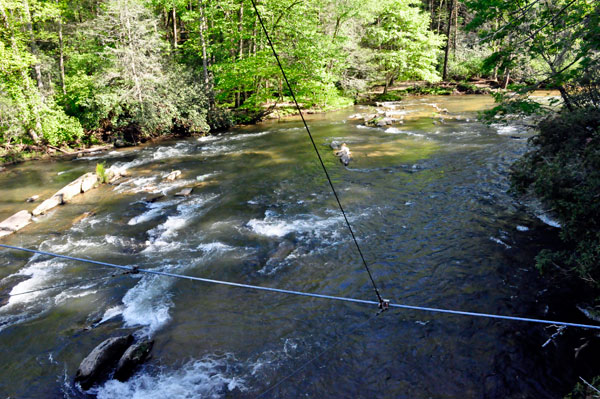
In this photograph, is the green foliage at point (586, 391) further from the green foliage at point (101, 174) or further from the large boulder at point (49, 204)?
the green foliage at point (101, 174)

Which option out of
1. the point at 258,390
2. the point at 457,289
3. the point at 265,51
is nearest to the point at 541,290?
the point at 457,289

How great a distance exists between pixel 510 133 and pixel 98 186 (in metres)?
17.7

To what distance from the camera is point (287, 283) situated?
6520 mm

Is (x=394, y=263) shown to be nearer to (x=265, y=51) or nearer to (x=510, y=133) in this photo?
(x=510, y=133)

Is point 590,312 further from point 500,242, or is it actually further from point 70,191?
point 70,191

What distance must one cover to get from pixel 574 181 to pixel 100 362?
24.7 feet

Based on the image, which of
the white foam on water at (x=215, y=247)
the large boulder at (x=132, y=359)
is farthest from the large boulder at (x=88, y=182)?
the large boulder at (x=132, y=359)

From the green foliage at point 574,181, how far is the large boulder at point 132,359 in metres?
6.14

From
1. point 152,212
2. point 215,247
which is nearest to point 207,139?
point 152,212

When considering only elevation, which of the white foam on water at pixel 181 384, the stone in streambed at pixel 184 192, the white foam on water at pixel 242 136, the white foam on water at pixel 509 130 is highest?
the white foam on water at pixel 509 130

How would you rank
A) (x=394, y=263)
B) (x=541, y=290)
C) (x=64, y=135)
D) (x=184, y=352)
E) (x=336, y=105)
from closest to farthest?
(x=184, y=352) → (x=541, y=290) → (x=394, y=263) → (x=64, y=135) → (x=336, y=105)

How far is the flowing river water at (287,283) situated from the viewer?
15.0 feet

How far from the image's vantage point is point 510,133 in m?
15.9

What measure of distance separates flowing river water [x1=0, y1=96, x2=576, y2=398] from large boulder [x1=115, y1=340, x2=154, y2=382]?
115 millimetres
